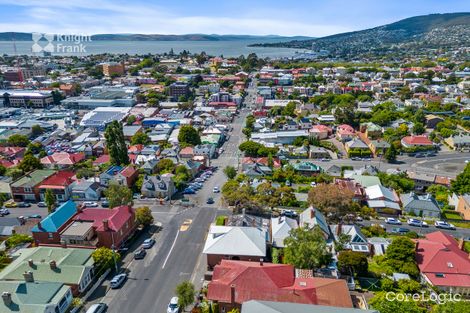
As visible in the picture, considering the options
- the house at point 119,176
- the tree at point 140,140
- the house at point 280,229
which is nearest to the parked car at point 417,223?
the house at point 280,229

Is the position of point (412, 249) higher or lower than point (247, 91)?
lower

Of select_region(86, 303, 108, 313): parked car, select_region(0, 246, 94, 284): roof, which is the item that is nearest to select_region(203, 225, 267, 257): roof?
select_region(86, 303, 108, 313): parked car

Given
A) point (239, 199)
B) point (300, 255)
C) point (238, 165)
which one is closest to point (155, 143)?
point (238, 165)

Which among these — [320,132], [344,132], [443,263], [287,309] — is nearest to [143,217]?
[287,309]

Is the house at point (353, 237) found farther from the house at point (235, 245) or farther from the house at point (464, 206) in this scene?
the house at point (464, 206)

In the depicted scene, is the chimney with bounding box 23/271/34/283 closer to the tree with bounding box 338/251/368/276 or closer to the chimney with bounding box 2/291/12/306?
the chimney with bounding box 2/291/12/306

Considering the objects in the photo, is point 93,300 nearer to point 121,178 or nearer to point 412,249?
point 121,178
